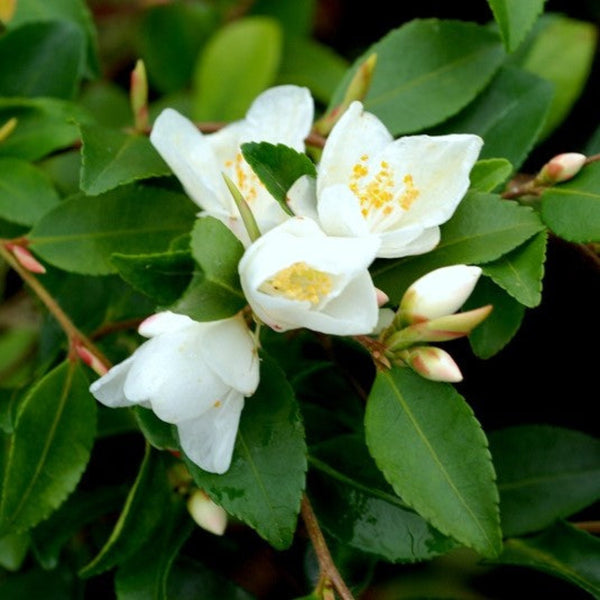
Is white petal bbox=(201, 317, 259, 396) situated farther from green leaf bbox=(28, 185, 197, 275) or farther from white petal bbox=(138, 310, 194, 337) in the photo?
green leaf bbox=(28, 185, 197, 275)

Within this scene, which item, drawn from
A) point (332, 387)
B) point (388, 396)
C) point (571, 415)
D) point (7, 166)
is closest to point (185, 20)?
point (7, 166)

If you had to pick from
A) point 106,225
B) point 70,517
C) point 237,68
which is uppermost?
point 106,225

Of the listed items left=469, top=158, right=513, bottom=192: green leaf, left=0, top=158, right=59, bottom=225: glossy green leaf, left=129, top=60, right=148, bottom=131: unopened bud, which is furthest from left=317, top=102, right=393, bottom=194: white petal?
left=0, top=158, right=59, bottom=225: glossy green leaf

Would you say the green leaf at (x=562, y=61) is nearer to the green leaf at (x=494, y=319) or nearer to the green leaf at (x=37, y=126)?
the green leaf at (x=494, y=319)

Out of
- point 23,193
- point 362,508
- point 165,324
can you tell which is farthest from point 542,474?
point 23,193

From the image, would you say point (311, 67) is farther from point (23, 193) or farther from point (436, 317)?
point (436, 317)

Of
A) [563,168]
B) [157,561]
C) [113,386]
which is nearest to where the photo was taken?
[113,386]

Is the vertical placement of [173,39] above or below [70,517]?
above
